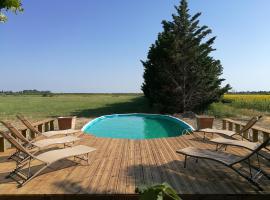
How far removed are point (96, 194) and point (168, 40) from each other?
1979 cm

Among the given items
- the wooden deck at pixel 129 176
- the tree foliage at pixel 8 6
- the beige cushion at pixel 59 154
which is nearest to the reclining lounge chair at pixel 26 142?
the wooden deck at pixel 129 176

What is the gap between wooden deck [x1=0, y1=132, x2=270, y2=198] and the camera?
14.0 feet

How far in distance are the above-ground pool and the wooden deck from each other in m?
5.94

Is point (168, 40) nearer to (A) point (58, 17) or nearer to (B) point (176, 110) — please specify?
(B) point (176, 110)

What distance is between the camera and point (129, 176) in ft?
16.3

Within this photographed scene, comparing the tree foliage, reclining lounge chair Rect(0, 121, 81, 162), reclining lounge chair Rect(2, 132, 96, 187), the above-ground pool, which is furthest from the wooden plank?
the above-ground pool

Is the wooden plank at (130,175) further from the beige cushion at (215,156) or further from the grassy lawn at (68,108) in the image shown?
the grassy lawn at (68,108)

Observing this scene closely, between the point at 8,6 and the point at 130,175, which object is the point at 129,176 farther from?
the point at 8,6

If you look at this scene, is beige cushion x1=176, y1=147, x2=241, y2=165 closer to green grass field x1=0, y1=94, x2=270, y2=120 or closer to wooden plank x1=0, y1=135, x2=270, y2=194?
wooden plank x1=0, y1=135, x2=270, y2=194

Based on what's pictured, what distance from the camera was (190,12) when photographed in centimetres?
2309

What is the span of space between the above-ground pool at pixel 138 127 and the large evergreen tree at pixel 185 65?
432cm

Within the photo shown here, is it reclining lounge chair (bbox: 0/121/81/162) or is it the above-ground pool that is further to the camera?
the above-ground pool

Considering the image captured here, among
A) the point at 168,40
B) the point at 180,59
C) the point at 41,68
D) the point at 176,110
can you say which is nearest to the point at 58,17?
the point at 168,40

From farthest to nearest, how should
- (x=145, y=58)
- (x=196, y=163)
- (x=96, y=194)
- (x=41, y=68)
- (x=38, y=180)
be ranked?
1. (x=41, y=68)
2. (x=145, y=58)
3. (x=196, y=163)
4. (x=38, y=180)
5. (x=96, y=194)
